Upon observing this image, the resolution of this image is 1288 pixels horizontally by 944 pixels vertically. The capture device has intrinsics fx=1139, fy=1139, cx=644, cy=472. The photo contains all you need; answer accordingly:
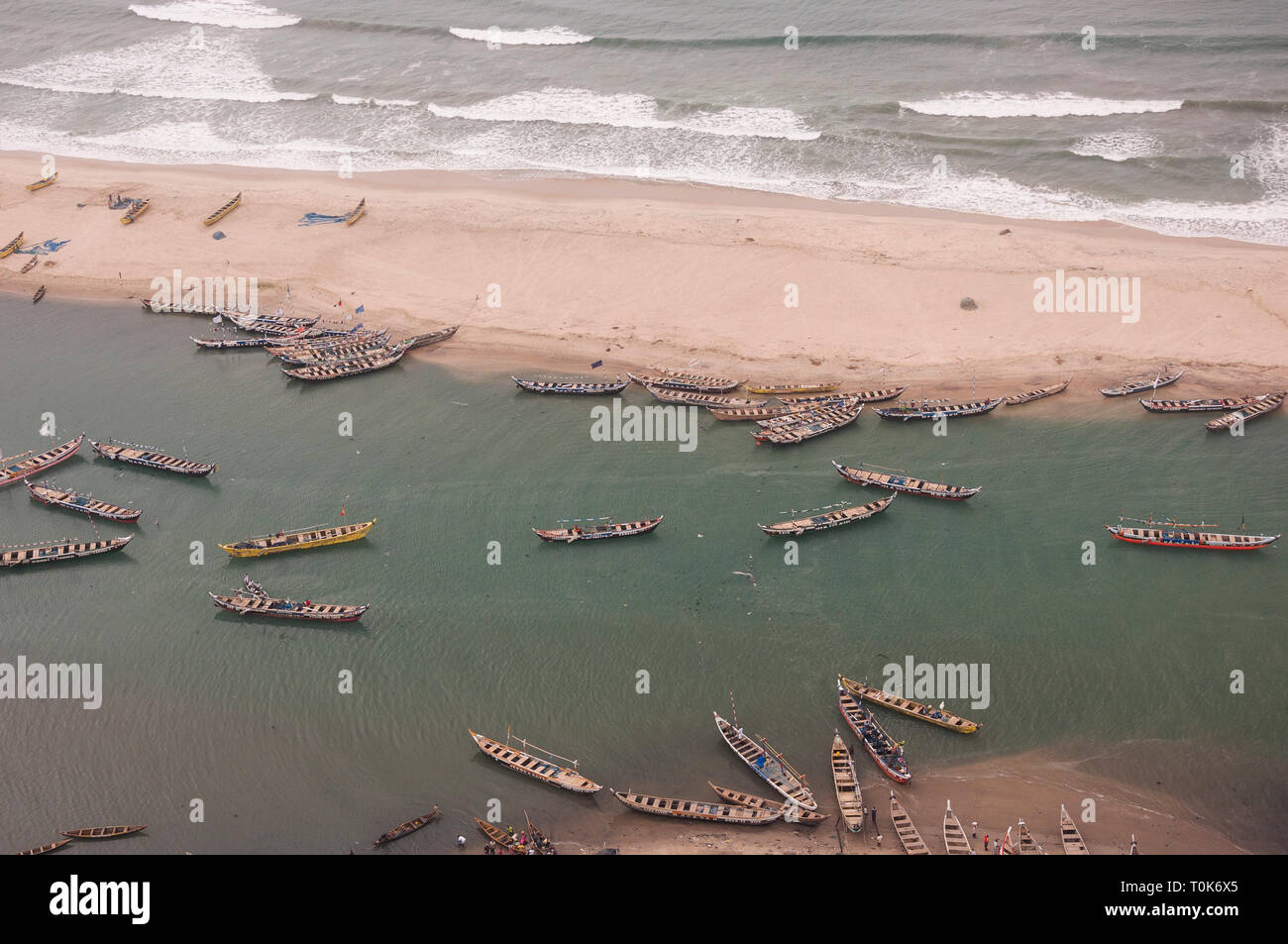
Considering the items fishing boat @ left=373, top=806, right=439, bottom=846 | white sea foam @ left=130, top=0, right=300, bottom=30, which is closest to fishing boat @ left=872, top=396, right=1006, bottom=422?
fishing boat @ left=373, top=806, right=439, bottom=846

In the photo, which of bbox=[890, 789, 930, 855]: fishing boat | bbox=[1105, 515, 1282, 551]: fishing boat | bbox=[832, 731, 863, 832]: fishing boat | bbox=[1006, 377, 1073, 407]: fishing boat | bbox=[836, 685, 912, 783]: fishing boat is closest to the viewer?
bbox=[890, 789, 930, 855]: fishing boat

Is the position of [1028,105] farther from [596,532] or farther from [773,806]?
[773,806]

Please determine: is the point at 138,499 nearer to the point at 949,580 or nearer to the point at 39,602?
the point at 39,602

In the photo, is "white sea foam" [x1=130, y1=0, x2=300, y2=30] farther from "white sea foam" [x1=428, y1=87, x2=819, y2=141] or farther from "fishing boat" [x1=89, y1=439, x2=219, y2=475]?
"fishing boat" [x1=89, y1=439, x2=219, y2=475]

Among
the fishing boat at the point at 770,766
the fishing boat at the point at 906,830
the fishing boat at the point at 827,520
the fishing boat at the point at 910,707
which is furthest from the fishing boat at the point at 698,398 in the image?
the fishing boat at the point at 906,830

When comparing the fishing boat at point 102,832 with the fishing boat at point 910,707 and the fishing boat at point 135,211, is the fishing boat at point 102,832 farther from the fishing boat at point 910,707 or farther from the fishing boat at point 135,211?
the fishing boat at point 135,211

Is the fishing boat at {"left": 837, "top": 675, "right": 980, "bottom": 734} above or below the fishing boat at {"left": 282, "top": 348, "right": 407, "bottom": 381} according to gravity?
below
